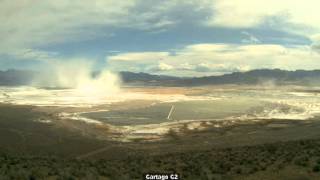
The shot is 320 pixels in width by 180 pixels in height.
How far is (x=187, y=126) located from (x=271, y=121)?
1024 cm

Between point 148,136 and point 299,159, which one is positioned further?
point 148,136

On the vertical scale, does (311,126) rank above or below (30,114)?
below

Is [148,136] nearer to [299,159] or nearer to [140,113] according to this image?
[140,113]

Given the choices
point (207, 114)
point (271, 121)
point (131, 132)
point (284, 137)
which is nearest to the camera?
point (284, 137)

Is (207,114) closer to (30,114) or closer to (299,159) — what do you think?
(30,114)

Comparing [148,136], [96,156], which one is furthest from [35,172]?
[148,136]

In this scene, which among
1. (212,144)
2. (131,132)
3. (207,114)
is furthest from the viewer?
(207,114)

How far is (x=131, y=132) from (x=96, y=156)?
10.4m

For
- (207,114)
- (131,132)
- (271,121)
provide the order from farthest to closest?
(207,114), (271,121), (131,132)

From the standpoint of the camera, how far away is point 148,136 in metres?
40.9

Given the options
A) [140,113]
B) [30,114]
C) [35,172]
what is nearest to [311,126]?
[140,113]

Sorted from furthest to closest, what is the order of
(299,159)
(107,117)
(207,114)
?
(207,114) < (107,117) < (299,159)

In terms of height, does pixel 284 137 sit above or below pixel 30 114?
below

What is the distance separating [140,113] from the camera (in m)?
58.7
